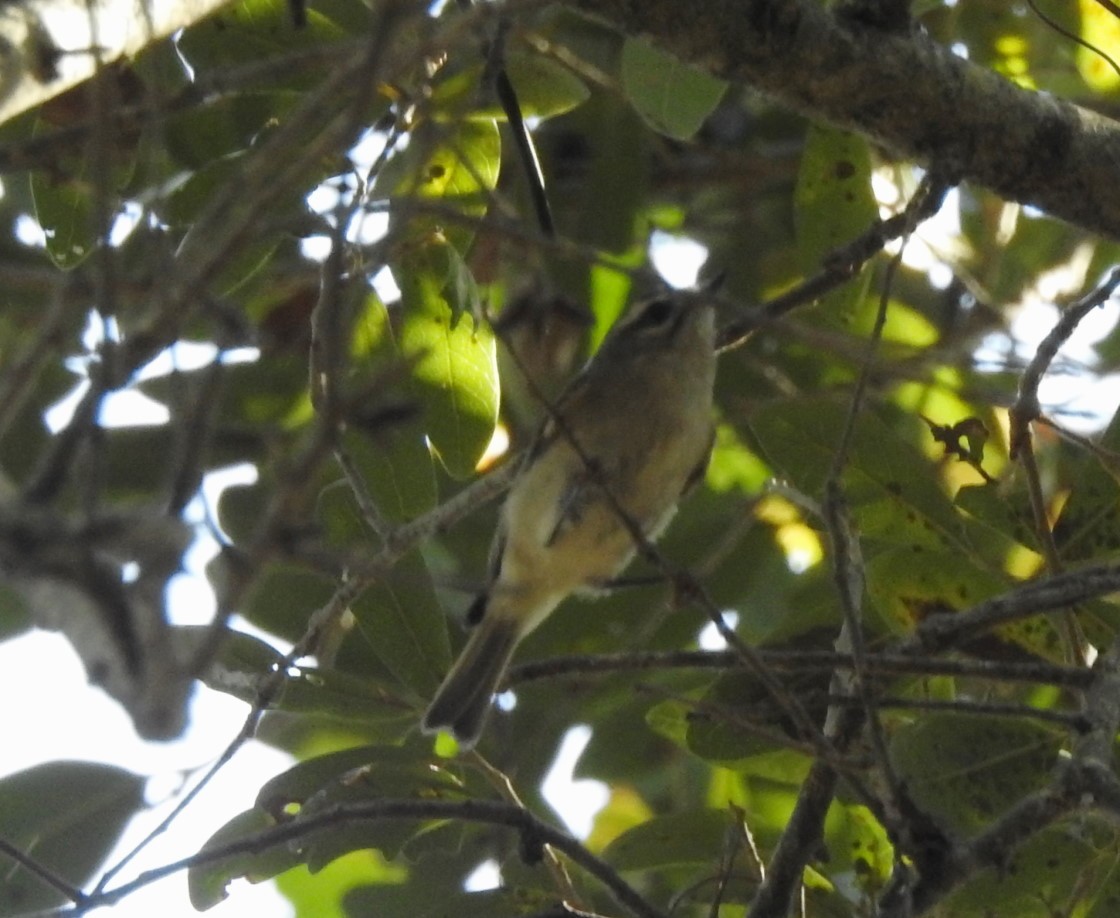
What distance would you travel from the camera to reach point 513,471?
361 cm

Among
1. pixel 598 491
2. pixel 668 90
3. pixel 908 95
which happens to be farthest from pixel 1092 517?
pixel 598 491

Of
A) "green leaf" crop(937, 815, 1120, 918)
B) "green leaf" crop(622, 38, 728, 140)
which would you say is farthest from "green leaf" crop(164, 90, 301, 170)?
"green leaf" crop(937, 815, 1120, 918)

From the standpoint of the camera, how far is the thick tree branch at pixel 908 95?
271cm

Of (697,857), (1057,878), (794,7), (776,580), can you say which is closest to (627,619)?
A: (776,580)

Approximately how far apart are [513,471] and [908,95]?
1.21 metres

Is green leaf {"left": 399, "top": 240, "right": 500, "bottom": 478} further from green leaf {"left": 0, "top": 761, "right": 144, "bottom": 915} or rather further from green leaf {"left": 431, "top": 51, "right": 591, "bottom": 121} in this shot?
green leaf {"left": 0, "top": 761, "right": 144, "bottom": 915}

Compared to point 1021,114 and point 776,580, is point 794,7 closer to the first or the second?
point 1021,114

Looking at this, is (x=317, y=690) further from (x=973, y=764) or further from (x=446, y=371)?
(x=973, y=764)

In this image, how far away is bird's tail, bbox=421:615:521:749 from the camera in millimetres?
3543

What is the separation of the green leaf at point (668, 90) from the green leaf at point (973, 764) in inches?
51.3

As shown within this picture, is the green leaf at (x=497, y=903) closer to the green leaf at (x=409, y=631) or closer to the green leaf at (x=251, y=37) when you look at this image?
the green leaf at (x=409, y=631)

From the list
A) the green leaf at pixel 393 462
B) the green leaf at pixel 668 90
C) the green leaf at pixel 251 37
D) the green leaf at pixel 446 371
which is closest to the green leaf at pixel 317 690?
the green leaf at pixel 393 462

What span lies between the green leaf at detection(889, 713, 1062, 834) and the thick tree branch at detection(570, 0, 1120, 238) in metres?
0.96

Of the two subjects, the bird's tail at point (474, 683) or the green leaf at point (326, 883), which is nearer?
the bird's tail at point (474, 683)
